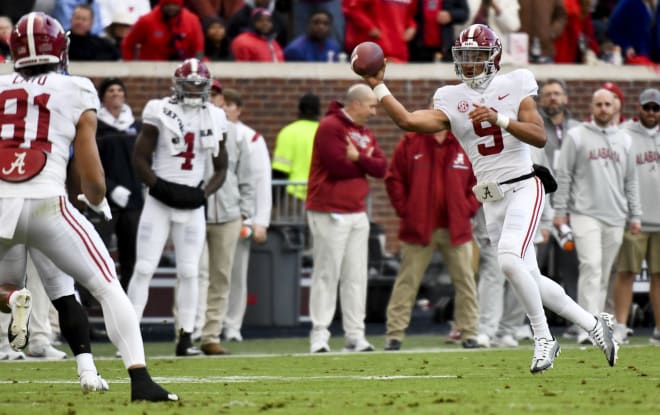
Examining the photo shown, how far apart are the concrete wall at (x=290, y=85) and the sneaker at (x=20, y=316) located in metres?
8.92

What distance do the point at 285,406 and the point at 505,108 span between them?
294cm

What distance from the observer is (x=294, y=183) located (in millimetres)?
14984

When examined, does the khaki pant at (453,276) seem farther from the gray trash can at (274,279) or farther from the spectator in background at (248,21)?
the spectator in background at (248,21)

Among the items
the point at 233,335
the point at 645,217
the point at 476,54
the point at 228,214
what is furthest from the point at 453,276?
the point at 476,54

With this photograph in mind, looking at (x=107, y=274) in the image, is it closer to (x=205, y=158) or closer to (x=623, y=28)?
(x=205, y=158)

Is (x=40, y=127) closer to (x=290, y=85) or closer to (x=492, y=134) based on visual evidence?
(x=492, y=134)

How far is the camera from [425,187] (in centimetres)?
1286

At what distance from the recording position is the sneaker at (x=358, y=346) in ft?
41.2

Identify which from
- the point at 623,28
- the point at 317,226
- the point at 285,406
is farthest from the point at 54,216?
the point at 623,28

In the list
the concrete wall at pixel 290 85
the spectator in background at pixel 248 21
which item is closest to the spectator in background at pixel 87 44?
the concrete wall at pixel 290 85

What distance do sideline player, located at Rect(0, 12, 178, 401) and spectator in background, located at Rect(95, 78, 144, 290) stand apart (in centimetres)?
523

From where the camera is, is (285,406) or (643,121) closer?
(285,406)

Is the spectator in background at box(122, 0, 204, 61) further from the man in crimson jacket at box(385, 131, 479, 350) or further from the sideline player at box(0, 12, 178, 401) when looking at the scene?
the sideline player at box(0, 12, 178, 401)

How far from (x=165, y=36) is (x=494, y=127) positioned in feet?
26.2
